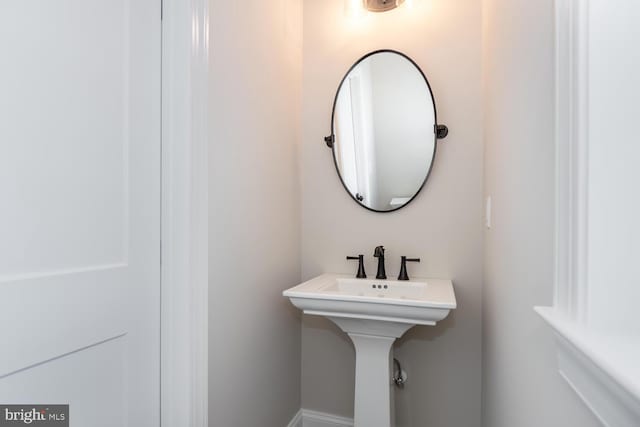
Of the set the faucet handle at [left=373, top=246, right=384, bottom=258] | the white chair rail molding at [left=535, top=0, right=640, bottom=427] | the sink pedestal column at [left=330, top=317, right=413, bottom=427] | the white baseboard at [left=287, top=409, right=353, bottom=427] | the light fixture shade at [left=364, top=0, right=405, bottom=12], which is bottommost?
the white baseboard at [left=287, top=409, right=353, bottom=427]

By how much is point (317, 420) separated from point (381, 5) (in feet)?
7.45

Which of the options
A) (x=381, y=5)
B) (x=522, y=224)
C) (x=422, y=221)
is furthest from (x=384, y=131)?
(x=522, y=224)

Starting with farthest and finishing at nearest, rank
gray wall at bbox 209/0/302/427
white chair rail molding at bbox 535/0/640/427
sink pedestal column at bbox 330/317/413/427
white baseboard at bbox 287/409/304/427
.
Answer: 1. white baseboard at bbox 287/409/304/427
2. sink pedestal column at bbox 330/317/413/427
3. gray wall at bbox 209/0/302/427
4. white chair rail molding at bbox 535/0/640/427

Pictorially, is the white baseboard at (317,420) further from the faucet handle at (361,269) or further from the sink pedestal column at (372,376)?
the faucet handle at (361,269)

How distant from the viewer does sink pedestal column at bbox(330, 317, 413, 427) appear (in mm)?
1431

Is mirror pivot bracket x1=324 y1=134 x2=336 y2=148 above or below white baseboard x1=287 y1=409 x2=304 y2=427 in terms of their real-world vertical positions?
above

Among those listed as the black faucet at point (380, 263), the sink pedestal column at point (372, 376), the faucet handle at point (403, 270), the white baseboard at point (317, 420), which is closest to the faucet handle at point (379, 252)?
the black faucet at point (380, 263)

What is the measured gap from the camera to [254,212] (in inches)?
58.0

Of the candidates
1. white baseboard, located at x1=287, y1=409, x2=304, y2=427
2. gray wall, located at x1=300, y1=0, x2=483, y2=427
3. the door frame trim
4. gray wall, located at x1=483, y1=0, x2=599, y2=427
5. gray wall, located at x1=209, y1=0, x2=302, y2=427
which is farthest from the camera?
white baseboard, located at x1=287, y1=409, x2=304, y2=427

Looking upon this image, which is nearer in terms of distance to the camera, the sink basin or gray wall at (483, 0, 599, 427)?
gray wall at (483, 0, 599, 427)

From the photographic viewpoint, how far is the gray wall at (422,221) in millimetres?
1656

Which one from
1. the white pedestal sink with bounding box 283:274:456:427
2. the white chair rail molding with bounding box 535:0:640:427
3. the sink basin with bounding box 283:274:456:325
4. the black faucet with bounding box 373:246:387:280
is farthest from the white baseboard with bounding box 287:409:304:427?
the white chair rail molding with bounding box 535:0:640:427

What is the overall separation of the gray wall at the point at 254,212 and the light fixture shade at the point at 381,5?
1.35ft

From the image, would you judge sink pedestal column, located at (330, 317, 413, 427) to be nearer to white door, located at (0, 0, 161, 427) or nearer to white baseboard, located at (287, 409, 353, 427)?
white baseboard, located at (287, 409, 353, 427)
